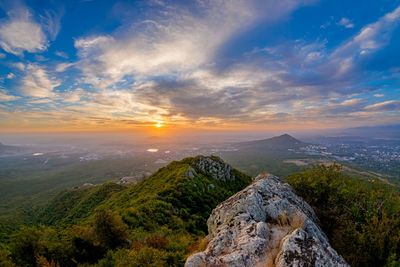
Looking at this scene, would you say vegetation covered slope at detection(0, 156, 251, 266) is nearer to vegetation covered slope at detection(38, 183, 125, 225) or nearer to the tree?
the tree

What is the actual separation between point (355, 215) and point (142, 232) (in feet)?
62.5

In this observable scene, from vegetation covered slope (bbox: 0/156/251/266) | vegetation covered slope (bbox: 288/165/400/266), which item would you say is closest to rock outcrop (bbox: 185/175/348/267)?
vegetation covered slope (bbox: 0/156/251/266)

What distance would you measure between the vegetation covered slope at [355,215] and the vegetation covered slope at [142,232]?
28.2ft

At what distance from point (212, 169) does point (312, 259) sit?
52.4m

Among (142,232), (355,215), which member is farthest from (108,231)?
(355,215)

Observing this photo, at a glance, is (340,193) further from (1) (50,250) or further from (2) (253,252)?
(1) (50,250)

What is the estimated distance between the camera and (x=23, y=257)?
53.4 feet

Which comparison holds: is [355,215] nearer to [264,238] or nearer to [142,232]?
[264,238]

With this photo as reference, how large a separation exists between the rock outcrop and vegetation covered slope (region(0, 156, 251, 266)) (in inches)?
100

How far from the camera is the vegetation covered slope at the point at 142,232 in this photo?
1441cm

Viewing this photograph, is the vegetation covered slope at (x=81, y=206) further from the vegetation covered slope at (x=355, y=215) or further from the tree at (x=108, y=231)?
the vegetation covered slope at (x=355, y=215)

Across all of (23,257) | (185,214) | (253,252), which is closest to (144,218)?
(185,214)

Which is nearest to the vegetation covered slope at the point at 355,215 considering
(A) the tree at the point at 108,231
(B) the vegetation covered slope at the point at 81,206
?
(A) the tree at the point at 108,231

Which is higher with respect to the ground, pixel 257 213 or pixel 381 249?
pixel 257 213
